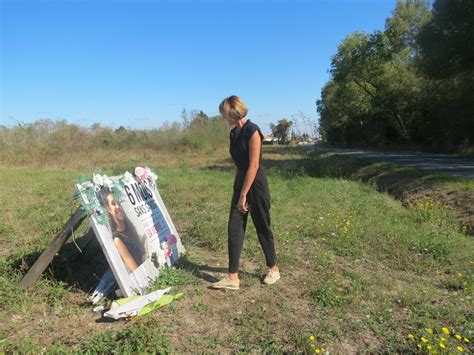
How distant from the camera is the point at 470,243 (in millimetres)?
5227

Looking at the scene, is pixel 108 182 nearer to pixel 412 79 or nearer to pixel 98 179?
pixel 98 179

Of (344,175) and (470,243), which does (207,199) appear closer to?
(470,243)

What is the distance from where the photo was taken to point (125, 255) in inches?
144

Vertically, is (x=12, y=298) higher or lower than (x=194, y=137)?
lower

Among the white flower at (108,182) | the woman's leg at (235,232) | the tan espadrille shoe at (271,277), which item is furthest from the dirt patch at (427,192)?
the white flower at (108,182)

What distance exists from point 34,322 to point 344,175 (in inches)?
481

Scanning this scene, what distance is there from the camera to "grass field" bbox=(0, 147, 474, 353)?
2.93m

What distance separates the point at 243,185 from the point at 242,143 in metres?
0.40

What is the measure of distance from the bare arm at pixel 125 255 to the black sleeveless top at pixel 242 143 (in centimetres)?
136

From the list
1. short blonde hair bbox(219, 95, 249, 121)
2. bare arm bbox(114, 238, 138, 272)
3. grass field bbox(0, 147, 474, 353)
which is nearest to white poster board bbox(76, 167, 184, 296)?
bare arm bbox(114, 238, 138, 272)

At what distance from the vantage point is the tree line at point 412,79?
17625mm

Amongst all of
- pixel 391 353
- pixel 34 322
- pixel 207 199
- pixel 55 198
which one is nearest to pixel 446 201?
pixel 207 199

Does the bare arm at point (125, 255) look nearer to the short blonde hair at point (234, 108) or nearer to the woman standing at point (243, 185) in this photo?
the woman standing at point (243, 185)

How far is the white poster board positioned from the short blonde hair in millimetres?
1321
